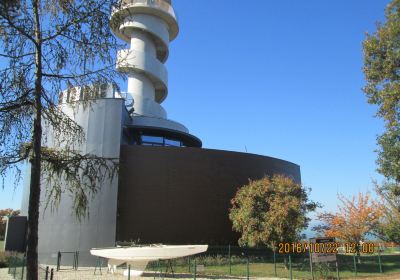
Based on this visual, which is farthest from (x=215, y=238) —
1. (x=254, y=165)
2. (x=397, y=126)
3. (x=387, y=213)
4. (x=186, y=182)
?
(x=397, y=126)

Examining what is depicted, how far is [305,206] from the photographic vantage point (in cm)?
2386

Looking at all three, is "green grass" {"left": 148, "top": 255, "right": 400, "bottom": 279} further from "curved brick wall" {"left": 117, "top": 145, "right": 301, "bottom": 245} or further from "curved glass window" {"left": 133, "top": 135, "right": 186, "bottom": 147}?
"curved glass window" {"left": 133, "top": 135, "right": 186, "bottom": 147}

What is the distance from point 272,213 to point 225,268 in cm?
403

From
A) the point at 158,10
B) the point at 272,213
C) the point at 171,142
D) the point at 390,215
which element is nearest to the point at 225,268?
the point at 272,213

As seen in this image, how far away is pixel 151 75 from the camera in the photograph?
34.6 m

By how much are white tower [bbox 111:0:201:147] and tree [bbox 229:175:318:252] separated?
10.3 m

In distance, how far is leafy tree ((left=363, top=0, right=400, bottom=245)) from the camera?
17.4 meters

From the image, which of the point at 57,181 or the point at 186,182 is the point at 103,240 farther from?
the point at 57,181

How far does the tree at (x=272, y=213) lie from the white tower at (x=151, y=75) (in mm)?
10286

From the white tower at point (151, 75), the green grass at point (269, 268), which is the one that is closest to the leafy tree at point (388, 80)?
the green grass at point (269, 268)

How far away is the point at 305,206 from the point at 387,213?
4.89 m
